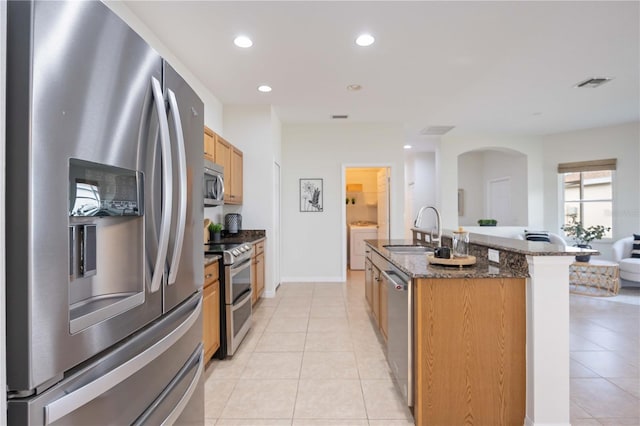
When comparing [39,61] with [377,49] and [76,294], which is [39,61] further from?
[377,49]

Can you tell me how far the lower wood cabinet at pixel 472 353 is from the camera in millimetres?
1707

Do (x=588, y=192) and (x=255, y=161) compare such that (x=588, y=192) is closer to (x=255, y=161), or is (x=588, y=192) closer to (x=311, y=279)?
(x=311, y=279)

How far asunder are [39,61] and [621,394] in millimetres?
3374

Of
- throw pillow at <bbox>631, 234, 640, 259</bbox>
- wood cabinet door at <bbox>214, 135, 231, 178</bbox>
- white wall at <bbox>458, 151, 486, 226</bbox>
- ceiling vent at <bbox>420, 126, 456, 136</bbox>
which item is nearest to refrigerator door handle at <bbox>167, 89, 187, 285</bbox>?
wood cabinet door at <bbox>214, 135, 231, 178</bbox>

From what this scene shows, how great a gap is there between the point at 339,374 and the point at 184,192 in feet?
6.29

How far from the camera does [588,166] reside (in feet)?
19.6

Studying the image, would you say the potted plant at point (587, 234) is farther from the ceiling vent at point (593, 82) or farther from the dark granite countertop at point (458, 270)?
the dark granite countertop at point (458, 270)

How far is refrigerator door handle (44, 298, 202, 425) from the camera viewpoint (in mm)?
669

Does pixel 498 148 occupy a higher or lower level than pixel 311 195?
higher

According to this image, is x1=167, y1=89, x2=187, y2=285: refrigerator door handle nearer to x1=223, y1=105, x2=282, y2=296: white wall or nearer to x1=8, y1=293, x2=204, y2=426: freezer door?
x1=8, y1=293, x2=204, y2=426: freezer door

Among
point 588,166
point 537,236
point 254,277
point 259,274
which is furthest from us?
point 588,166

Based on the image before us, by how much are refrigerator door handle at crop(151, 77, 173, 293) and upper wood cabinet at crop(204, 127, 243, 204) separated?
239 centimetres

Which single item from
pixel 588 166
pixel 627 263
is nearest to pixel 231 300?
pixel 627 263

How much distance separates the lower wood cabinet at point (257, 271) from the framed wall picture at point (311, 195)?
1374 millimetres
